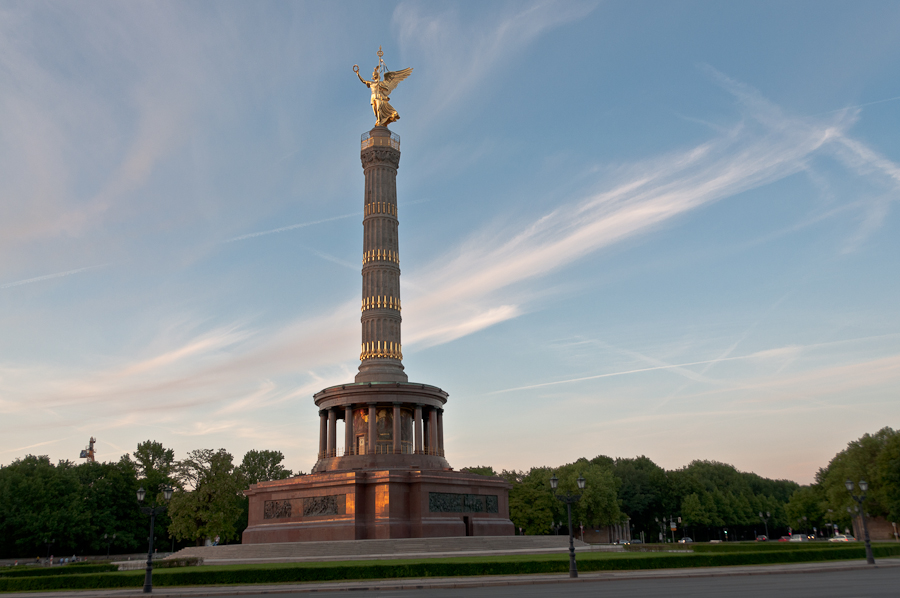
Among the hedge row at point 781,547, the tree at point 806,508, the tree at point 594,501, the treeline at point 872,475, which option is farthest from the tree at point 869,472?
the tree at point 806,508

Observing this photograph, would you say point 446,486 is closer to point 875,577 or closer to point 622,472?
point 875,577

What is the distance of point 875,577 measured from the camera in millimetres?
20203

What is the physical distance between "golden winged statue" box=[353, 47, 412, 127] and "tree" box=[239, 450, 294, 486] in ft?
166

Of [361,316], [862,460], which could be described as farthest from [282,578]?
[862,460]

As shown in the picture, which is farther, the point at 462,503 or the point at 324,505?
the point at 462,503

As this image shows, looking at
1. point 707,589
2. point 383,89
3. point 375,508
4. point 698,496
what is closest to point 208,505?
point 375,508

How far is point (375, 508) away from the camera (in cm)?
3791

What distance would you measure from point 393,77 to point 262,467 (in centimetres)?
5365

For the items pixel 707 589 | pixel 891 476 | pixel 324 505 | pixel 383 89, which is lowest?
pixel 707 589

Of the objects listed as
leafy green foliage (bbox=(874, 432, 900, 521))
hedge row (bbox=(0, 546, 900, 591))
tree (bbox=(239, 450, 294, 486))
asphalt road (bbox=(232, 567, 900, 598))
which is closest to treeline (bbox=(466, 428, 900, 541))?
leafy green foliage (bbox=(874, 432, 900, 521))

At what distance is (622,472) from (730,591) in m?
77.5

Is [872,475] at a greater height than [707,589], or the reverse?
[872,475]

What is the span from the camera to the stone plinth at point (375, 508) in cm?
3747

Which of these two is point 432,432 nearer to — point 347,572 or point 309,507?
point 309,507
